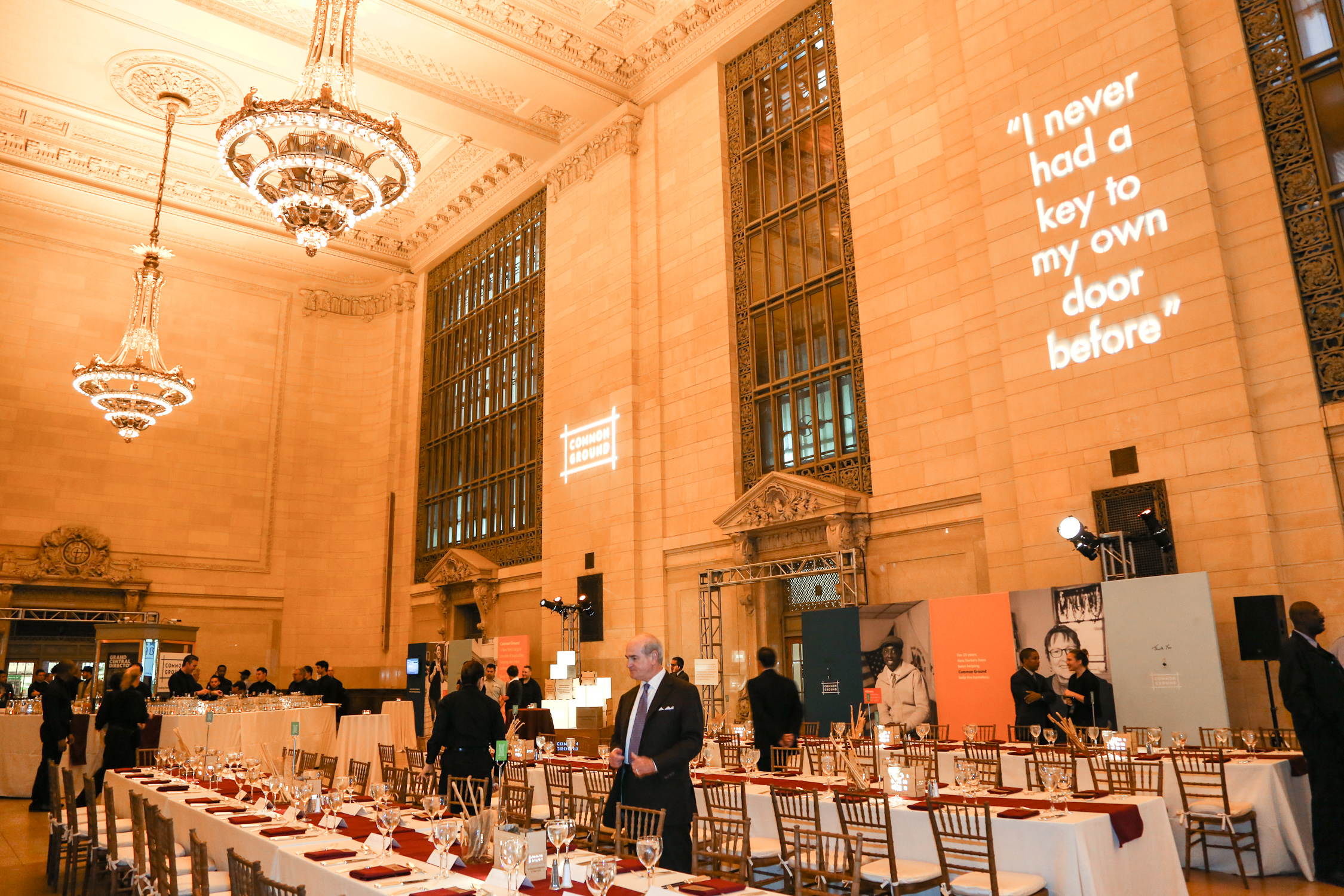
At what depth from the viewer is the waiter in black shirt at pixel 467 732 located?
5957mm

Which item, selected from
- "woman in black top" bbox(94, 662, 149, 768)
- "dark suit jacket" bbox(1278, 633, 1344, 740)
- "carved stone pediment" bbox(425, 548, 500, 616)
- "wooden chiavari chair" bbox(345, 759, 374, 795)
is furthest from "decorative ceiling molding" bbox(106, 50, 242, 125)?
"dark suit jacket" bbox(1278, 633, 1344, 740)

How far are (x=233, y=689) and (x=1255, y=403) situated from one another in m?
16.0

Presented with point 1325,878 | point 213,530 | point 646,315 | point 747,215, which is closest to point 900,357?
point 747,215

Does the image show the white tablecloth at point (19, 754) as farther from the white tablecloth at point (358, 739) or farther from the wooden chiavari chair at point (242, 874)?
the wooden chiavari chair at point (242, 874)

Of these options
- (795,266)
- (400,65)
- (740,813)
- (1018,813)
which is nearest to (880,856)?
(1018,813)

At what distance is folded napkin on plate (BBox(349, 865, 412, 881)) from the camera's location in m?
3.55

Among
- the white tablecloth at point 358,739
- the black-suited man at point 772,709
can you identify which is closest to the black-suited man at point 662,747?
the black-suited man at point 772,709

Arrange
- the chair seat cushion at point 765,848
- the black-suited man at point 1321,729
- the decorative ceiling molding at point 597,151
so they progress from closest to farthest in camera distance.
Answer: the chair seat cushion at point 765,848 < the black-suited man at point 1321,729 < the decorative ceiling molding at point 597,151

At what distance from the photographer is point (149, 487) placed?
19.8 metres

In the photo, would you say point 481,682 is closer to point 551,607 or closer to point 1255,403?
point 1255,403

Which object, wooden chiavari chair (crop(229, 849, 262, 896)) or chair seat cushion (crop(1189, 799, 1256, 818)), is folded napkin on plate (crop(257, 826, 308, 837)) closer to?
wooden chiavari chair (crop(229, 849, 262, 896))

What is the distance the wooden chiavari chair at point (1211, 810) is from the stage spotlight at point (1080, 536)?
91.3 inches

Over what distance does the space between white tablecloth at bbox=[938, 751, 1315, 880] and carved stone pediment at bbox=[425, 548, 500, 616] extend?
1311 centimetres

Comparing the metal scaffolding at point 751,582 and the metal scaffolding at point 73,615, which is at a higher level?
the metal scaffolding at point 73,615
